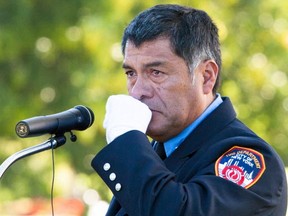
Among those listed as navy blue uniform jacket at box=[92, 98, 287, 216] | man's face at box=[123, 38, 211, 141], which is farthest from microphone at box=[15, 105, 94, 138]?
man's face at box=[123, 38, 211, 141]

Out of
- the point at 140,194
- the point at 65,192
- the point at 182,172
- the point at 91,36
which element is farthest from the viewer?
the point at 65,192

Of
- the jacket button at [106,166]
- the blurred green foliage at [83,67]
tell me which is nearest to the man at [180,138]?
the jacket button at [106,166]

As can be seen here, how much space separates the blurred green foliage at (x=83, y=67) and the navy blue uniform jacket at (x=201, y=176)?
18.4 ft

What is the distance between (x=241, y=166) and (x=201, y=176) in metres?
0.14

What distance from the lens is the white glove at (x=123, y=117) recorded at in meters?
3.65

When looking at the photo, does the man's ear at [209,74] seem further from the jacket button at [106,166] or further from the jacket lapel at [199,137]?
the jacket button at [106,166]

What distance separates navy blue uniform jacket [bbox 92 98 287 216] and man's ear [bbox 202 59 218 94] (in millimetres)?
181

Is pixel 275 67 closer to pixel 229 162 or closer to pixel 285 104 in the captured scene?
pixel 285 104

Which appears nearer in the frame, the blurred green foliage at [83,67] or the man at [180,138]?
the man at [180,138]

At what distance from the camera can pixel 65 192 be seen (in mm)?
10633

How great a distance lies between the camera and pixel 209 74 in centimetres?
400

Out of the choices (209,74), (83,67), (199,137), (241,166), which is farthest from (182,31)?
(83,67)

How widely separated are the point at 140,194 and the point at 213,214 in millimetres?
251

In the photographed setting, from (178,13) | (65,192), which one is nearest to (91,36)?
(65,192)
